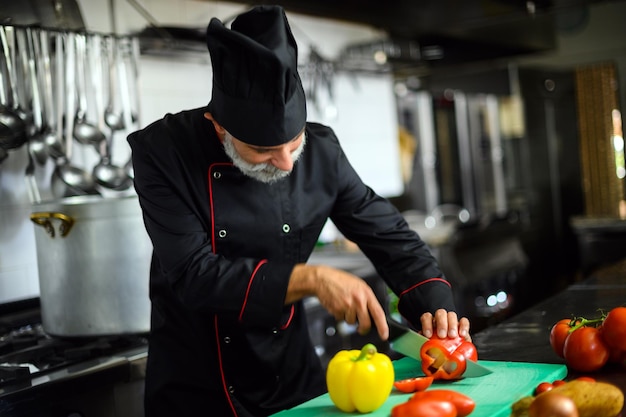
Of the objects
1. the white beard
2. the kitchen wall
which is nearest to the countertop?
the white beard

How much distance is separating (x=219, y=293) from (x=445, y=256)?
2.85 meters

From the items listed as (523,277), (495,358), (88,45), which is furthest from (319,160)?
(523,277)

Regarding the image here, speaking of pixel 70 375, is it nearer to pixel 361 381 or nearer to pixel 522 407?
pixel 361 381

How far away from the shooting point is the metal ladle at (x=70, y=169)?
276 centimetres

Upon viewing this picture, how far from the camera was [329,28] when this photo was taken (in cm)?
466

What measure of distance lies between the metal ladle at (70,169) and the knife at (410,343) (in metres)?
1.46

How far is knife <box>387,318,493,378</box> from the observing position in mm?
1592

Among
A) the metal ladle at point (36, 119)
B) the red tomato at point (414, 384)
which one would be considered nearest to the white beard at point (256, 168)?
the red tomato at point (414, 384)

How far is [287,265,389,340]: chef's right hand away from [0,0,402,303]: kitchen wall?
5.17ft

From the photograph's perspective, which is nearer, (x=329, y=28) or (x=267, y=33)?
(x=267, y=33)

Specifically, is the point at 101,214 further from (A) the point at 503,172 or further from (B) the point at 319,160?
(A) the point at 503,172

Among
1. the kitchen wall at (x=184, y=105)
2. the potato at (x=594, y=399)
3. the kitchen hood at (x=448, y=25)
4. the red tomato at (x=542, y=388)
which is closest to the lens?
the potato at (x=594, y=399)

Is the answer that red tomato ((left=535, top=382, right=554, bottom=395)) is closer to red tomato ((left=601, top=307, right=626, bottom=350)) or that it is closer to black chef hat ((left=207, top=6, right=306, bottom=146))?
red tomato ((left=601, top=307, right=626, bottom=350))

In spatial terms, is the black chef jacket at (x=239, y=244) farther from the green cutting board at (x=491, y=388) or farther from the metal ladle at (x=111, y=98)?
the metal ladle at (x=111, y=98)
